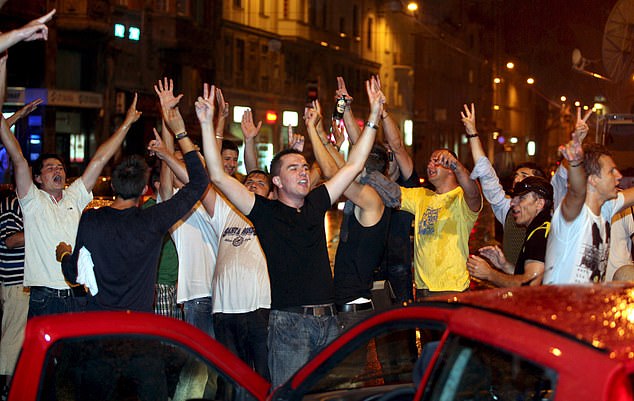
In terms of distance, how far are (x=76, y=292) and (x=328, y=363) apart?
3.57m

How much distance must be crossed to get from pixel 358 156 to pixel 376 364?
66.6 inches

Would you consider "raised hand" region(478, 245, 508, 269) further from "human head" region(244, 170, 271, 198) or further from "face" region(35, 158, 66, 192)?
"face" region(35, 158, 66, 192)

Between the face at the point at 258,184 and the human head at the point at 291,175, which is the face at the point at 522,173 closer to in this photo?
the face at the point at 258,184

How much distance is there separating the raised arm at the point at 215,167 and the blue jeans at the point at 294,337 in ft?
2.41

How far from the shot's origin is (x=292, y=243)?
19.3ft

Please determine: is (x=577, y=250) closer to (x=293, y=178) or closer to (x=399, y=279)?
(x=293, y=178)

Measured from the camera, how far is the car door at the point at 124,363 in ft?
13.1

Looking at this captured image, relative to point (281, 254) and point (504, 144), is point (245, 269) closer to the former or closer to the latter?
point (281, 254)

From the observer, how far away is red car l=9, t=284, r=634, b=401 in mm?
2838

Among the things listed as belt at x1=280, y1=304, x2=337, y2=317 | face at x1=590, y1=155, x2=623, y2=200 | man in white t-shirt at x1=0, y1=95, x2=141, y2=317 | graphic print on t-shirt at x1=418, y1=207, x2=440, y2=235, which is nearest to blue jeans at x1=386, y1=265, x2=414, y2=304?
graphic print on t-shirt at x1=418, y1=207, x2=440, y2=235

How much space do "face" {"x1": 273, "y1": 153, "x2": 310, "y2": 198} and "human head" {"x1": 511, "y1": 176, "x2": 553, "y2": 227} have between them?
1.52 m

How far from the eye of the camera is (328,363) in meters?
3.96

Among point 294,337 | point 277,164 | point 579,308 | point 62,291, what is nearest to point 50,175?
point 62,291

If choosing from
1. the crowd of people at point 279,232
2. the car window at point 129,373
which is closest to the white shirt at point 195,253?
the crowd of people at point 279,232
